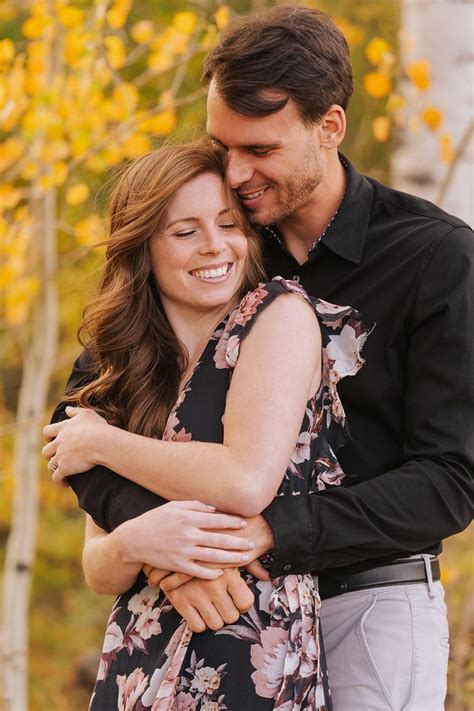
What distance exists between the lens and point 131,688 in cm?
219

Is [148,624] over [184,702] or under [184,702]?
over

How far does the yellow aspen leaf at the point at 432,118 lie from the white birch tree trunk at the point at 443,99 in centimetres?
5

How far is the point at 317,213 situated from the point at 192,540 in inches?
36.6

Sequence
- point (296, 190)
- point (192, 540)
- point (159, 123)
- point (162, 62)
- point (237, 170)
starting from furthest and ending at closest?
point (162, 62)
point (159, 123)
point (296, 190)
point (237, 170)
point (192, 540)

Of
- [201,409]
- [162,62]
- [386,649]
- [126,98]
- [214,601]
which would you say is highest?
[162,62]

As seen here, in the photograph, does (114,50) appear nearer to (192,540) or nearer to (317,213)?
(317,213)

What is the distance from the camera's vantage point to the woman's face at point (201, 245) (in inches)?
91.3

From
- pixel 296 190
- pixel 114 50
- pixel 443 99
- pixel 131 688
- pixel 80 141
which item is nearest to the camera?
pixel 131 688

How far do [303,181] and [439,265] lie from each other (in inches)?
16.1

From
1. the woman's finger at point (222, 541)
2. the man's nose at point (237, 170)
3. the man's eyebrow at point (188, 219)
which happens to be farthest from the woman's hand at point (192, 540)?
the man's nose at point (237, 170)

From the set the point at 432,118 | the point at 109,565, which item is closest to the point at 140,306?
the point at 109,565

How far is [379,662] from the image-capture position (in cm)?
232

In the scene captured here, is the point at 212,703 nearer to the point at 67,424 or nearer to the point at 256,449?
the point at 256,449

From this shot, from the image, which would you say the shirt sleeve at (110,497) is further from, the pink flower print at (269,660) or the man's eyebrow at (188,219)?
the man's eyebrow at (188,219)
